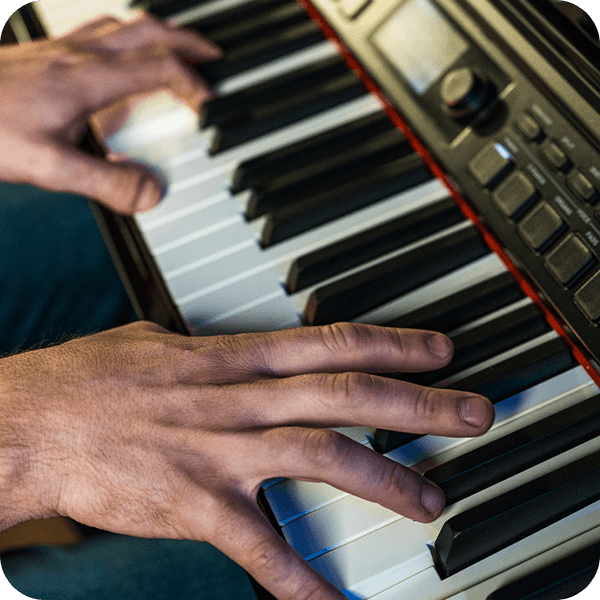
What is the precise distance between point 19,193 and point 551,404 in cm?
139

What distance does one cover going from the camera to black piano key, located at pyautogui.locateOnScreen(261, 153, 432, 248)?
3.22ft

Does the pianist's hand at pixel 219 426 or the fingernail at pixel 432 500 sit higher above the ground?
the fingernail at pixel 432 500

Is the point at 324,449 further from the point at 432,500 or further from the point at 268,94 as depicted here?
the point at 268,94

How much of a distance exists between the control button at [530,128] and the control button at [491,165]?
37 millimetres

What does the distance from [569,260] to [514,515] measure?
0.35 metres

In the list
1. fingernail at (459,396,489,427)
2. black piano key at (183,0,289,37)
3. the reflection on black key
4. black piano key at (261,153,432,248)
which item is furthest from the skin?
black piano key at (183,0,289,37)

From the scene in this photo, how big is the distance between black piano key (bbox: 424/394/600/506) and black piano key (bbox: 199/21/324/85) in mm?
867

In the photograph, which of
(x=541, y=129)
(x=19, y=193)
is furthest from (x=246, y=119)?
(x=19, y=193)

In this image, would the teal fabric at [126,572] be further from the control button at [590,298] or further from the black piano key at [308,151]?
the control button at [590,298]

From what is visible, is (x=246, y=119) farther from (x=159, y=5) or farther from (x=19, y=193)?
(x=19, y=193)

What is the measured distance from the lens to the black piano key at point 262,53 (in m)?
1.18

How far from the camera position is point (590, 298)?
771mm

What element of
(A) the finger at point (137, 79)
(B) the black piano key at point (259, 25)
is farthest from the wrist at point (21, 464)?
(B) the black piano key at point (259, 25)

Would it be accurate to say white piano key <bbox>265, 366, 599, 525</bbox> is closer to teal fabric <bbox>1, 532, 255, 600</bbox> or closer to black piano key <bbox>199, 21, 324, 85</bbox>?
teal fabric <bbox>1, 532, 255, 600</bbox>
